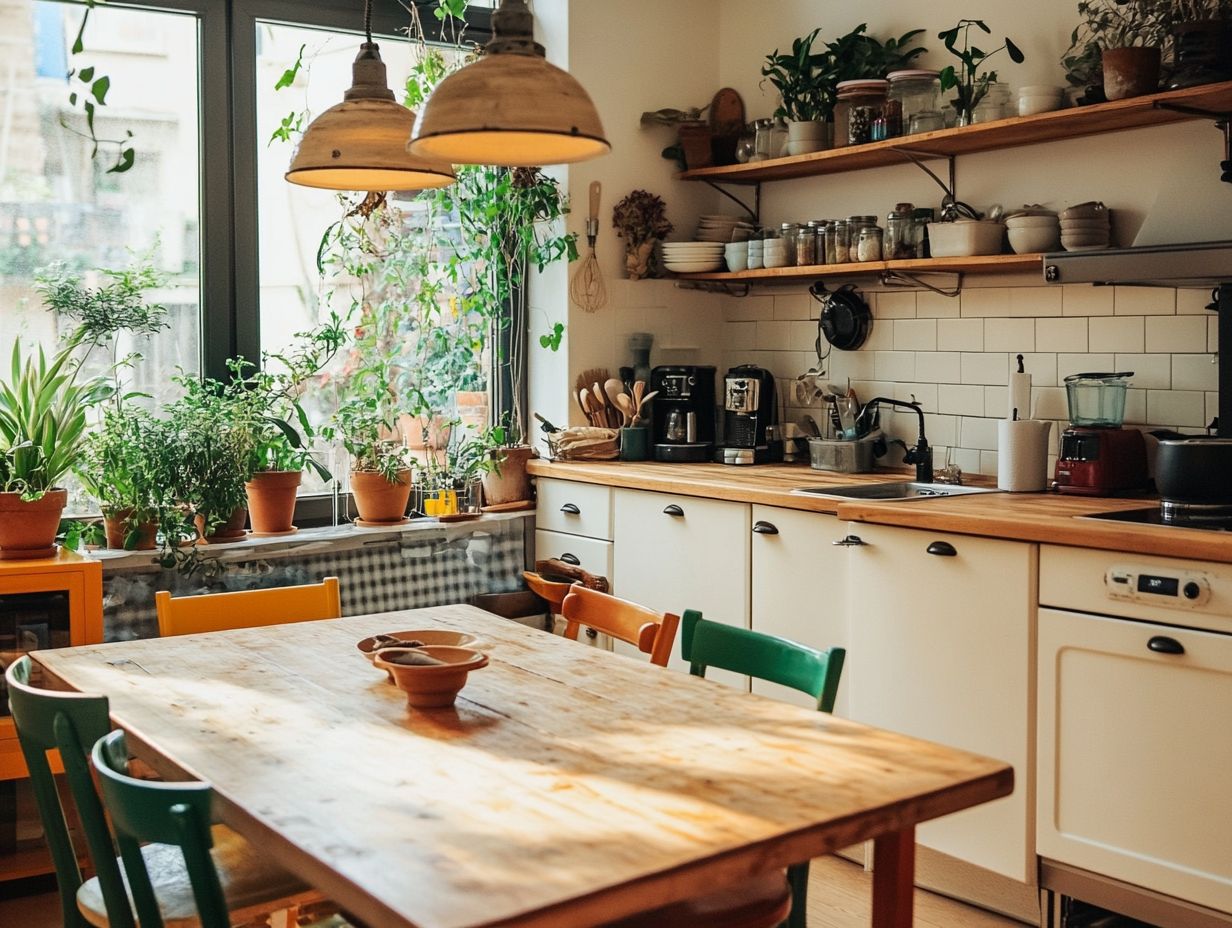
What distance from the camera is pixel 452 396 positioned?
4.96 metres

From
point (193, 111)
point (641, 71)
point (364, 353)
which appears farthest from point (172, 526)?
point (641, 71)

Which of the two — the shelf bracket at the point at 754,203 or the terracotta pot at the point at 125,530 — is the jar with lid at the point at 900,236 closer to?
the shelf bracket at the point at 754,203

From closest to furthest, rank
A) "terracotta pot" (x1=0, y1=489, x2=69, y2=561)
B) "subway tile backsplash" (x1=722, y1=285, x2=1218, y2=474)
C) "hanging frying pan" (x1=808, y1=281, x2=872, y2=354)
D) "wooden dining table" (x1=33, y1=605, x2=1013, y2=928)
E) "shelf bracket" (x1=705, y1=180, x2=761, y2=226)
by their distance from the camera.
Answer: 1. "wooden dining table" (x1=33, y1=605, x2=1013, y2=928)
2. "terracotta pot" (x1=0, y1=489, x2=69, y2=561)
3. "subway tile backsplash" (x1=722, y1=285, x2=1218, y2=474)
4. "hanging frying pan" (x1=808, y1=281, x2=872, y2=354)
5. "shelf bracket" (x1=705, y1=180, x2=761, y2=226)

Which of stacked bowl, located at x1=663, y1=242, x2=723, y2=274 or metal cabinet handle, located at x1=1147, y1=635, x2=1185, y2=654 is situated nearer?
metal cabinet handle, located at x1=1147, y1=635, x2=1185, y2=654

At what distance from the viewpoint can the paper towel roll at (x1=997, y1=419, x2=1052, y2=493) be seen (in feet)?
12.4

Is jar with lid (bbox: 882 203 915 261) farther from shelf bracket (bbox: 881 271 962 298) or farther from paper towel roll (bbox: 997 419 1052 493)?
paper towel roll (bbox: 997 419 1052 493)

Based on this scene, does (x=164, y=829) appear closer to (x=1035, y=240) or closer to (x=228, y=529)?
(x=228, y=529)

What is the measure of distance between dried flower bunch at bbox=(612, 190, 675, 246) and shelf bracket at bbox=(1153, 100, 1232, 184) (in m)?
1.94

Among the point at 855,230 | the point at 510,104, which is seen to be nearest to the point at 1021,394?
the point at 855,230

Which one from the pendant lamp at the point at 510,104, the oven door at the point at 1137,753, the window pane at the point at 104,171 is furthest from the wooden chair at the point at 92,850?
the window pane at the point at 104,171

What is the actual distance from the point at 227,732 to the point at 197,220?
8.76 feet

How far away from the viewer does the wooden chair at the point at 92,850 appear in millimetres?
1992

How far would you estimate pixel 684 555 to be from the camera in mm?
4254

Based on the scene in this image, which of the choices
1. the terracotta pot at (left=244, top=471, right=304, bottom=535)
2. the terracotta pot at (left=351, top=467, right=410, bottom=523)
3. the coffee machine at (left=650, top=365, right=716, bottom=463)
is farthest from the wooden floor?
the coffee machine at (left=650, top=365, right=716, bottom=463)
